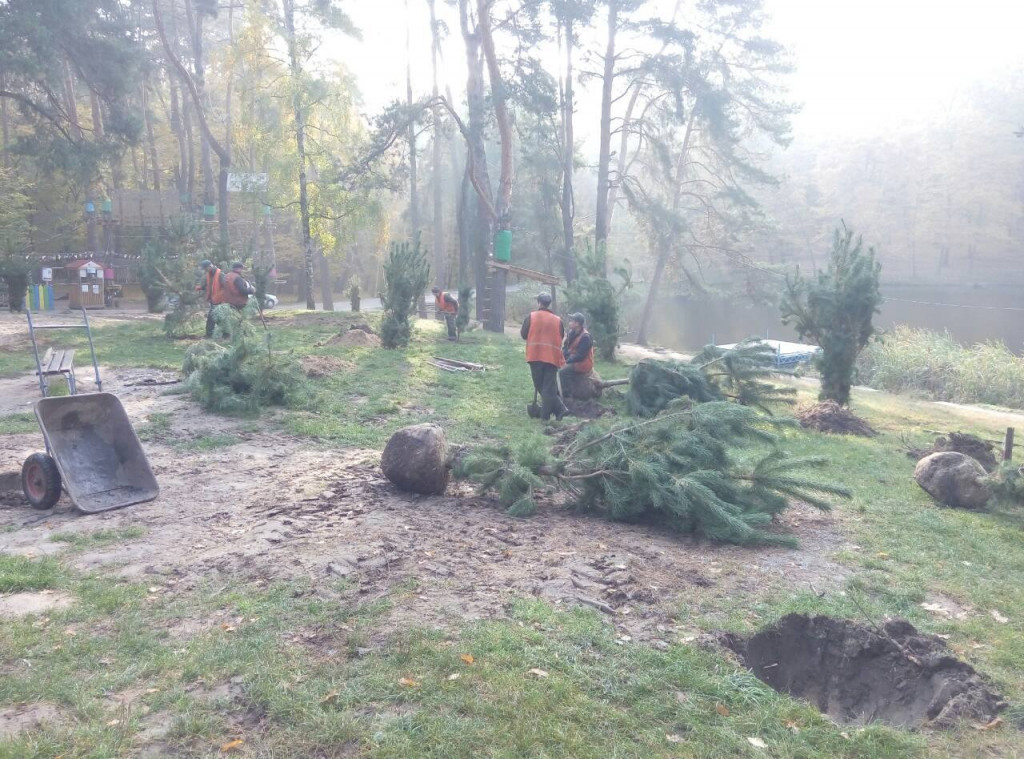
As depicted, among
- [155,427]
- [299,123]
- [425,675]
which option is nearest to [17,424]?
[155,427]

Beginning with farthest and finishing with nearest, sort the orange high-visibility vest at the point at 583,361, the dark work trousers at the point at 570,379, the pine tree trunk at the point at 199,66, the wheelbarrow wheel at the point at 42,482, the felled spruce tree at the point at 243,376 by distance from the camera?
1. the pine tree trunk at the point at 199,66
2. the dark work trousers at the point at 570,379
3. the orange high-visibility vest at the point at 583,361
4. the felled spruce tree at the point at 243,376
5. the wheelbarrow wheel at the point at 42,482

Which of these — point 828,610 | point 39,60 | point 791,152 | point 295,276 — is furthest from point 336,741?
point 791,152

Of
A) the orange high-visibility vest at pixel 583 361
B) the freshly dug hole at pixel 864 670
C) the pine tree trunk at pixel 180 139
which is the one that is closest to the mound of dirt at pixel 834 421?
the orange high-visibility vest at pixel 583 361

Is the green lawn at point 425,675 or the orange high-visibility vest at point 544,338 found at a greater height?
the orange high-visibility vest at point 544,338

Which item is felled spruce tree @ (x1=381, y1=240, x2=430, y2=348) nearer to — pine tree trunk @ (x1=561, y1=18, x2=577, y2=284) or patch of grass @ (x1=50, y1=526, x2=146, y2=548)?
patch of grass @ (x1=50, y1=526, x2=146, y2=548)

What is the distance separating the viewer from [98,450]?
273 inches

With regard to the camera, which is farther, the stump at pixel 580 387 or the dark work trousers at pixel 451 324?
the dark work trousers at pixel 451 324

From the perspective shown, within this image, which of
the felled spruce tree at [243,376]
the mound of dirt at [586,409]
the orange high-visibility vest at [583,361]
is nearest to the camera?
the felled spruce tree at [243,376]

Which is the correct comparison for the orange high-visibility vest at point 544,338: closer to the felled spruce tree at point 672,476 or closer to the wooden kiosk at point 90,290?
the felled spruce tree at point 672,476

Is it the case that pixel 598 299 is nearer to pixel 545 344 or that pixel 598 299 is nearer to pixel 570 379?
pixel 570 379

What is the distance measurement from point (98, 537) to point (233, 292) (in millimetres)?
9628

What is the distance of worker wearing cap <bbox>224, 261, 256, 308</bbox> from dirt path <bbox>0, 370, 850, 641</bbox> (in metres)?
7.06

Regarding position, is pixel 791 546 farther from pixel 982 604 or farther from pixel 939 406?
pixel 939 406

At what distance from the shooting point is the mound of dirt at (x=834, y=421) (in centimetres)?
1227
